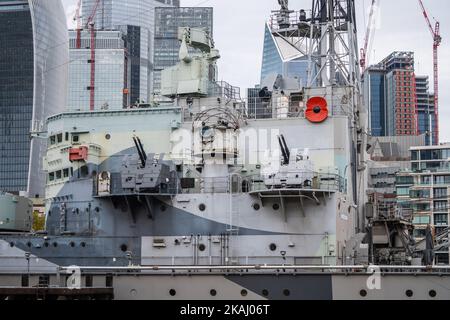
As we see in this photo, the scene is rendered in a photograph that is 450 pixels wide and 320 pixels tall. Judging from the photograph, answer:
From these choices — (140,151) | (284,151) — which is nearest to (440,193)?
(284,151)

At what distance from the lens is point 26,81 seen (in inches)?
6678

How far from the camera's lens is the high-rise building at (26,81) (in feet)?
550

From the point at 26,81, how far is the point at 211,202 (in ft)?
470

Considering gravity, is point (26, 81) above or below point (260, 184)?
above

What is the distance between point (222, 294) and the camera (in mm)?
28953

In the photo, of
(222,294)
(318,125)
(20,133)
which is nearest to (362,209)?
(318,125)

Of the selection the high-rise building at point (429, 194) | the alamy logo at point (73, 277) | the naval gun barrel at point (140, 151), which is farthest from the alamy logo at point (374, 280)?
the high-rise building at point (429, 194)

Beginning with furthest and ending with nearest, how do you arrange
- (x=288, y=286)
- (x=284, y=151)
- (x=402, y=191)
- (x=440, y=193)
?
(x=402, y=191)
(x=440, y=193)
(x=284, y=151)
(x=288, y=286)

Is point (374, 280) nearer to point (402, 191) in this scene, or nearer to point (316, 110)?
point (316, 110)

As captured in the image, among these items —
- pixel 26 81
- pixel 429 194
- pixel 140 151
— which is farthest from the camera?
pixel 26 81

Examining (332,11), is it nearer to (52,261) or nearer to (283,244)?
(283,244)

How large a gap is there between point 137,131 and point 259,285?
11.2 meters

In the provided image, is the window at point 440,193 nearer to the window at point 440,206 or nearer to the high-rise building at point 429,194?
the high-rise building at point 429,194

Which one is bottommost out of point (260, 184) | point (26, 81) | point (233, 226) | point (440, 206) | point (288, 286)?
point (288, 286)
